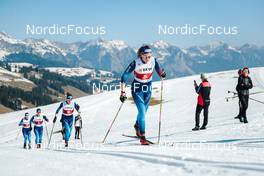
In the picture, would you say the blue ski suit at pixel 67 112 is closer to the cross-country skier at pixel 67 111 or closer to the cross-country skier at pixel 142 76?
the cross-country skier at pixel 67 111

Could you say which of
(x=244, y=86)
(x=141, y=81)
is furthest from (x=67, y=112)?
(x=244, y=86)

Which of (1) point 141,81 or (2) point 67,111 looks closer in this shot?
(1) point 141,81

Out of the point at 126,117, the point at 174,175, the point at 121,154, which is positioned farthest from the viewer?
the point at 126,117

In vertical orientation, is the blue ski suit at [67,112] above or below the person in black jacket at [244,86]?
below

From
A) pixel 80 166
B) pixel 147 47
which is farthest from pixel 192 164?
pixel 147 47

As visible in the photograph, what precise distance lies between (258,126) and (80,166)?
10617 mm

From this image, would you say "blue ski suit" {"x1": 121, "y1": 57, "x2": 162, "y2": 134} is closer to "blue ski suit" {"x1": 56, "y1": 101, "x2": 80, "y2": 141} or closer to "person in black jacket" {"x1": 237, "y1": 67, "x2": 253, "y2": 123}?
"blue ski suit" {"x1": 56, "y1": 101, "x2": 80, "y2": 141}

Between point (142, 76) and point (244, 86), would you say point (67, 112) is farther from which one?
point (244, 86)

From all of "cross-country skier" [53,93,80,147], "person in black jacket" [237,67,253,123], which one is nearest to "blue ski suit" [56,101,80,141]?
"cross-country skier" [53,93,80,147]

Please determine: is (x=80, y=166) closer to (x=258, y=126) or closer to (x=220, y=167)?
(x=220, y=167)

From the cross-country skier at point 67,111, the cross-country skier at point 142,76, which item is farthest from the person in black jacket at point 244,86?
the cross-country skier at point 67,111

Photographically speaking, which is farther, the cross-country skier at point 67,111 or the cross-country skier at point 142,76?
the cross-country skier at point 67,111

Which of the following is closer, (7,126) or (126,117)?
(126,117)

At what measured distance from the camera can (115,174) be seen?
648cm
